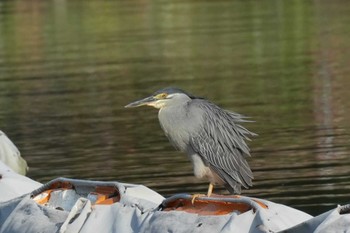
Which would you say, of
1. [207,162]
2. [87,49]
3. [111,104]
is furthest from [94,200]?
[87,49]

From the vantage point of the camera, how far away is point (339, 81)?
25188mm

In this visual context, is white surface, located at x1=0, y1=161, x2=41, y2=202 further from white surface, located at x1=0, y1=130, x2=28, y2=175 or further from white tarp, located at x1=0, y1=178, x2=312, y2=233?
white surface, located at x1=0, y1=130, x2=28, y2=175

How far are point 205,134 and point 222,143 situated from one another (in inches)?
9.7

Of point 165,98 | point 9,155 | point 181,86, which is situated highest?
point 165,98

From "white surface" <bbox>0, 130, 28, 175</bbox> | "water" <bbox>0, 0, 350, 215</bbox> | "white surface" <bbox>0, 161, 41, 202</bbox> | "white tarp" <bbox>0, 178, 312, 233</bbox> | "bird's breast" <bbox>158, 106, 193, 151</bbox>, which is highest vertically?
"bird's breast" <bbox>158, 106, 193, 151</bbox>

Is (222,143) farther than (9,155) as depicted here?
No

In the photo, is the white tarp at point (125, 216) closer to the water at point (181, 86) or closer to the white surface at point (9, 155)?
the water at point (181, 86)

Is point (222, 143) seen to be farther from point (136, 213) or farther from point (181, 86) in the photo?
point (181, 86)

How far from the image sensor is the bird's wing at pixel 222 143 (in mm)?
10555

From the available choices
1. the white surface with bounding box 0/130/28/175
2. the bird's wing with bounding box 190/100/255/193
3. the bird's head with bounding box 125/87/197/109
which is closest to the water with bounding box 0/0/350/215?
the white surface with bounding box 0/130/28/175

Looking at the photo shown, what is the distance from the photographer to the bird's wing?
34.6 ft

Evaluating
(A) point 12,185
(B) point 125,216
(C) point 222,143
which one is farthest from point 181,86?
(B) point 125,216

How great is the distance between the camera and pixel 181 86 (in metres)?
25.0

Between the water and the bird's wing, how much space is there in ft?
8.42
